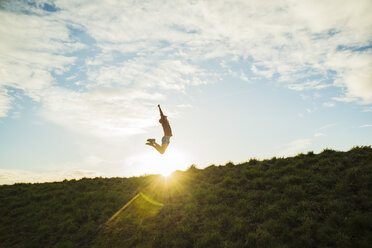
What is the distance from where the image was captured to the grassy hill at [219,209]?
27.8ft

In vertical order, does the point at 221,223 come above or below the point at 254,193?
below

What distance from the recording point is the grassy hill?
8469 millimetres

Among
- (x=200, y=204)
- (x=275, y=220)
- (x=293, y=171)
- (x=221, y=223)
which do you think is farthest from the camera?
(x=293, y=171)

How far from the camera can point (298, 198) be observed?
10.4m

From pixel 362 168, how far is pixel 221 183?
7.53m

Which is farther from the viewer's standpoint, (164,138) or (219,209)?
(164,138)

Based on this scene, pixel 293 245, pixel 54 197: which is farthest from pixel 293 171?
pixel 54 197

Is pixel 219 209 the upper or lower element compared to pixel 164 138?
lower

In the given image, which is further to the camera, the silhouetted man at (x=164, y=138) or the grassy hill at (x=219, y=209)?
the silhouetted man at (x=164, y=138)

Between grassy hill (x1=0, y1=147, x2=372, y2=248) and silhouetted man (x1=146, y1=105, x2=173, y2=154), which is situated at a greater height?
silhouetted man (x1=146, y1=105, x2=173, y2=154)

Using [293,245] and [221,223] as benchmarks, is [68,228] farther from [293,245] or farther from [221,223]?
[293,245]

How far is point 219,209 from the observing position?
11.1 metres

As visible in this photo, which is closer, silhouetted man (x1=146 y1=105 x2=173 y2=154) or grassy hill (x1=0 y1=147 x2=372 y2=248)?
grassy hill (x1=0 y1=147 x2=372 y2=248)

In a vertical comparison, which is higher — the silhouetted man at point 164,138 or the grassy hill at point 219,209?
the silhouetted man at point 164,138
